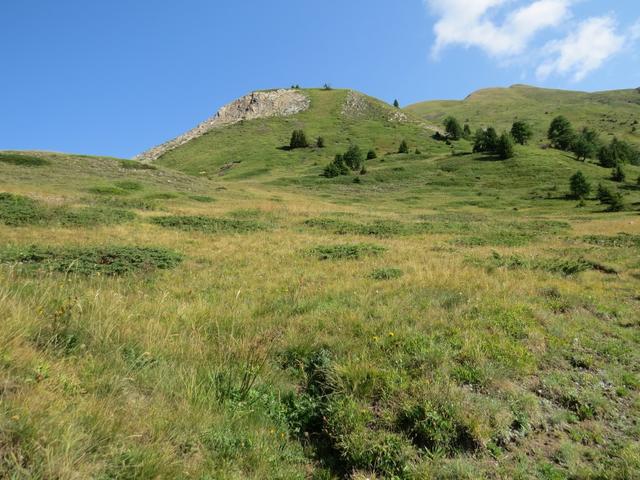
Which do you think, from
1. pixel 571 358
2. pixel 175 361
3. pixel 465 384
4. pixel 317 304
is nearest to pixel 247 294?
pixel 317 304

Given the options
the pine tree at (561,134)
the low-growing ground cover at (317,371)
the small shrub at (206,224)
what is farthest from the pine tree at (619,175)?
the small shrub at (206,224)

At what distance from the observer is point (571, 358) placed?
6223 mm

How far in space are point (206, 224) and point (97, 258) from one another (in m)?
10.9

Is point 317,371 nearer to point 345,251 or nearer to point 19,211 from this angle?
point 345,251

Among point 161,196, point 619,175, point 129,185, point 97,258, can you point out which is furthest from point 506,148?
point 97,258

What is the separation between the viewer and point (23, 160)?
4138cm

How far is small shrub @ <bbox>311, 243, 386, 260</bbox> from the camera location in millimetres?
14812

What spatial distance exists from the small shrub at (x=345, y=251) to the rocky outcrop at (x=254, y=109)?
381 feet

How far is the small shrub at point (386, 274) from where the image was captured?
11.1 metres

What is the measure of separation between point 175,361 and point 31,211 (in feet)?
67.6

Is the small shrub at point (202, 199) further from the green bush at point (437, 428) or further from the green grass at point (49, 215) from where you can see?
the green bush at point (437, 428)

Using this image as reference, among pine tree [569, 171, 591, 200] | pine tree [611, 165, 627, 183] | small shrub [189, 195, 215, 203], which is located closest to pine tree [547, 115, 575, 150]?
pine tree [611, 165, 627, 183]

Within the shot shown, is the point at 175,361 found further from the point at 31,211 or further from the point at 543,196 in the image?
the point at 543,196

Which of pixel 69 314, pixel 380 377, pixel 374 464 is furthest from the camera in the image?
pixel 380 377
